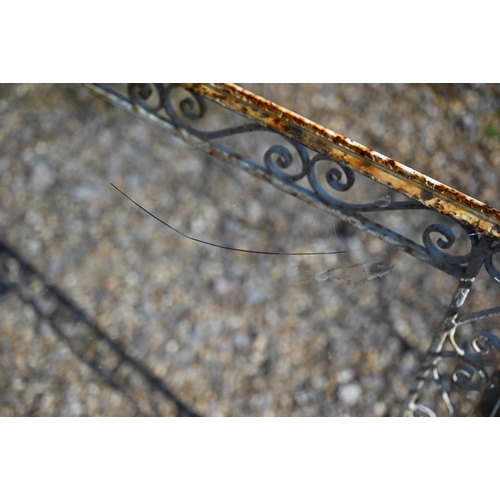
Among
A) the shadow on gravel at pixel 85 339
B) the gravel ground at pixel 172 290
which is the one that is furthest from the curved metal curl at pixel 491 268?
the shadow on gravel at pixel 85 339

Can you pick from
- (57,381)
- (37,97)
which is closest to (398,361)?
(57,381)

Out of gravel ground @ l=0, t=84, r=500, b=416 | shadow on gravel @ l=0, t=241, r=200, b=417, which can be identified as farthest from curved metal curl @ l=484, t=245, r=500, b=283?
shadow on gravel @ l=0, t=241, r=200, b=417

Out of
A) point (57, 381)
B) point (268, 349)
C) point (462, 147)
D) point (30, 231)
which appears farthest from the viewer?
point (462, 147)

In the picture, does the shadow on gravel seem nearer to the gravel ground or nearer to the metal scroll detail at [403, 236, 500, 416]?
the gravel ground

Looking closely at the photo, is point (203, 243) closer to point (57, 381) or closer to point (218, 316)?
point (218, 316)

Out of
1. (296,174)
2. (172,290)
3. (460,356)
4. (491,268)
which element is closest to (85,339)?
(172,290)

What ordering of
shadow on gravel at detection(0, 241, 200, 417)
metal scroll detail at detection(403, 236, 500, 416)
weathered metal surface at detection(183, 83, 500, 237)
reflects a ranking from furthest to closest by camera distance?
shadow on gravel at detection(0, 241, 200, 417), metal scroll detail at detection(403, 236, 500, 416), weathered metal surface at detection(183, 83, 500, 237)

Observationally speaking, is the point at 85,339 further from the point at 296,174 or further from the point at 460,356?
the point at 460,356
